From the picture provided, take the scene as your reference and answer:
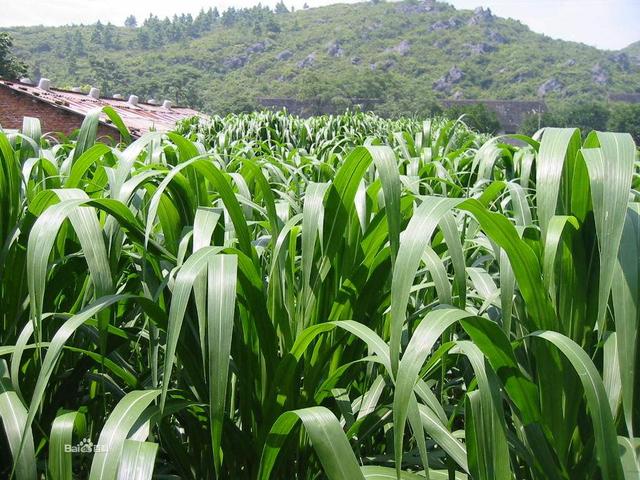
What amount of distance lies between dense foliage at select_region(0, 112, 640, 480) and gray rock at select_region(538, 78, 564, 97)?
180ft

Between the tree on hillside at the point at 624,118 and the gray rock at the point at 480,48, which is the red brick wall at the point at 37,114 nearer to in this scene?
the tree on hillside at the point at 624,118

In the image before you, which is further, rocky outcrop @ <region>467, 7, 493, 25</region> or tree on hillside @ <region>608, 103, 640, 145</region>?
rocky outcrop @ <region>467, 7, 493, 25</region>

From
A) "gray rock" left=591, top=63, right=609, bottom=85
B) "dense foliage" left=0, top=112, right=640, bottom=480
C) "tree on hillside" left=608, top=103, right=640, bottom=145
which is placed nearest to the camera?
"dense foliage" left=0, top=112, right=640, bottom=480

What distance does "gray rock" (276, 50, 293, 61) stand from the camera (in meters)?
71.4

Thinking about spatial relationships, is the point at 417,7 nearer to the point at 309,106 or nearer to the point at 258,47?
the point at 258,47

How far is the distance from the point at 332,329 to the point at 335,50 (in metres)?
75.3

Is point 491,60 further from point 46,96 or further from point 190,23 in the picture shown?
point 46,96

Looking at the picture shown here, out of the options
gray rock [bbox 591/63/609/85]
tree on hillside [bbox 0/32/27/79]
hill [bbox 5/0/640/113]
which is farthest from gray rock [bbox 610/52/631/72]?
tree on hillside [bbox 0/32/27/79]

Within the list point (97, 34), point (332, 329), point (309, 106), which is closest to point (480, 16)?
point (97, 34)

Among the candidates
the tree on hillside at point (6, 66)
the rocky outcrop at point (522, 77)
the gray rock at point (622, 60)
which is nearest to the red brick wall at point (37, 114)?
the tree on hillside at point (6, 66)

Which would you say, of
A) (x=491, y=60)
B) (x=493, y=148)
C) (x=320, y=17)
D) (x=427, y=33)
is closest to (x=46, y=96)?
(x=493, y=148)

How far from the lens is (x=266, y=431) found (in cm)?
88

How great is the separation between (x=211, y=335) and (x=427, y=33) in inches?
3040

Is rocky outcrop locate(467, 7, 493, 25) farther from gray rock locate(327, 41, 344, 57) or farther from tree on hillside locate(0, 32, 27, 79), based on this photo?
tree on hillside locate(0, 32, 27, 79)
